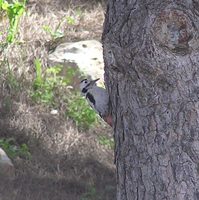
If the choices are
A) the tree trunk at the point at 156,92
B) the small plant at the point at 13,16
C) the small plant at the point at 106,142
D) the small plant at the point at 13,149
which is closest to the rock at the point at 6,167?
the small plant at the point at 13,149

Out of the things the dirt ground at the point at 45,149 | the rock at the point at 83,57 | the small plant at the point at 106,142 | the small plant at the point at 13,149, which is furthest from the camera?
the rock at the point at 83,57

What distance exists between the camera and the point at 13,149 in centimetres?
773

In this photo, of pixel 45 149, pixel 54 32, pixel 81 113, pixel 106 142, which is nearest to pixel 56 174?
pixel 45 149

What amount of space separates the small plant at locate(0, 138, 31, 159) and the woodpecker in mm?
1967

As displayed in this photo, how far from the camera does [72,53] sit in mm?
9539

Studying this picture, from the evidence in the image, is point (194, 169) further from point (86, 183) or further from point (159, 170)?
point (86, 183)

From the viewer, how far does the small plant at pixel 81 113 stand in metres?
8.59

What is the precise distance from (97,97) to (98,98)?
0.05 metres

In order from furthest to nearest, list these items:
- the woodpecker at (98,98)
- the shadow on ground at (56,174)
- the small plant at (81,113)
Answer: the small plant at (81,113) < the shadow on ground at (56,174) < the woodpecker at (98,98)

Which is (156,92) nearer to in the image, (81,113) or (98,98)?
(98,98)

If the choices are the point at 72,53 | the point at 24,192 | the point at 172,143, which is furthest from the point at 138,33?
the point at 72,53

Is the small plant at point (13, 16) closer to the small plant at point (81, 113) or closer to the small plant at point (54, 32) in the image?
the small plant at point (54, 32)

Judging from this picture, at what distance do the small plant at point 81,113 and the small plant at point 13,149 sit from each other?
0.95 metres

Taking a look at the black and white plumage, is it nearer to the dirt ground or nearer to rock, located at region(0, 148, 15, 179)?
the dirt ground
